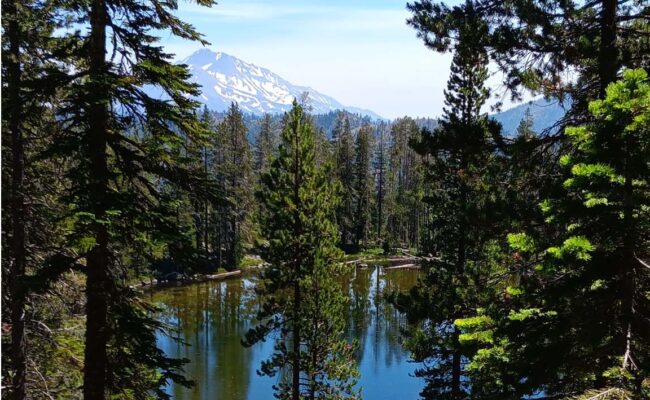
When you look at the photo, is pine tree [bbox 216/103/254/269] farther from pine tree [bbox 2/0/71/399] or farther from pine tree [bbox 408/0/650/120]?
pine tree [bbox 408/0/650/120]

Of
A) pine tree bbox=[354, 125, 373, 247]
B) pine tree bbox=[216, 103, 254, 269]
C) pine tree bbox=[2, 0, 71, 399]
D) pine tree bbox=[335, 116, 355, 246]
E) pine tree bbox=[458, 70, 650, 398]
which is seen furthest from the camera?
pine tree bbox=[335, 116, 355, 246]

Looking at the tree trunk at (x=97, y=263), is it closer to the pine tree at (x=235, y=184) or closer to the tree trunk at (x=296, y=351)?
the tree trunk at (x=296, y=351)

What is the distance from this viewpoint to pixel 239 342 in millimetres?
32938

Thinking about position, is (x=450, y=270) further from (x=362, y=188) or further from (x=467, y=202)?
(x=362, y=188)

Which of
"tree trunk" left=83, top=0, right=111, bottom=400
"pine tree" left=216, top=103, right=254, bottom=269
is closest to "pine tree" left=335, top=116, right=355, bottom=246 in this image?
"pine tree" left=216, top=103, right=254, bottom=269

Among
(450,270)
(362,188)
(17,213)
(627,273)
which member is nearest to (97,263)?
(17,213)

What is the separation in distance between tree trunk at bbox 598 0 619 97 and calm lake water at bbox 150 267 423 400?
42.4ft

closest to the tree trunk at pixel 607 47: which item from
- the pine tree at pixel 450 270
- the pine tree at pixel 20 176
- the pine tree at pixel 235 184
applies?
the pine tree at pixel 450 270

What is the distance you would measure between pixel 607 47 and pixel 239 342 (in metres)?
30.0

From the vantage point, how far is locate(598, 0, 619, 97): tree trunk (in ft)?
23.0

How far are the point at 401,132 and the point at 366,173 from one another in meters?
38.0

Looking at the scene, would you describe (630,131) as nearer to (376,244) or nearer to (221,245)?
(221,245)

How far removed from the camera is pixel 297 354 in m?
17.2

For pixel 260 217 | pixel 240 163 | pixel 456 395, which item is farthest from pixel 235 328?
pixel 240 163
